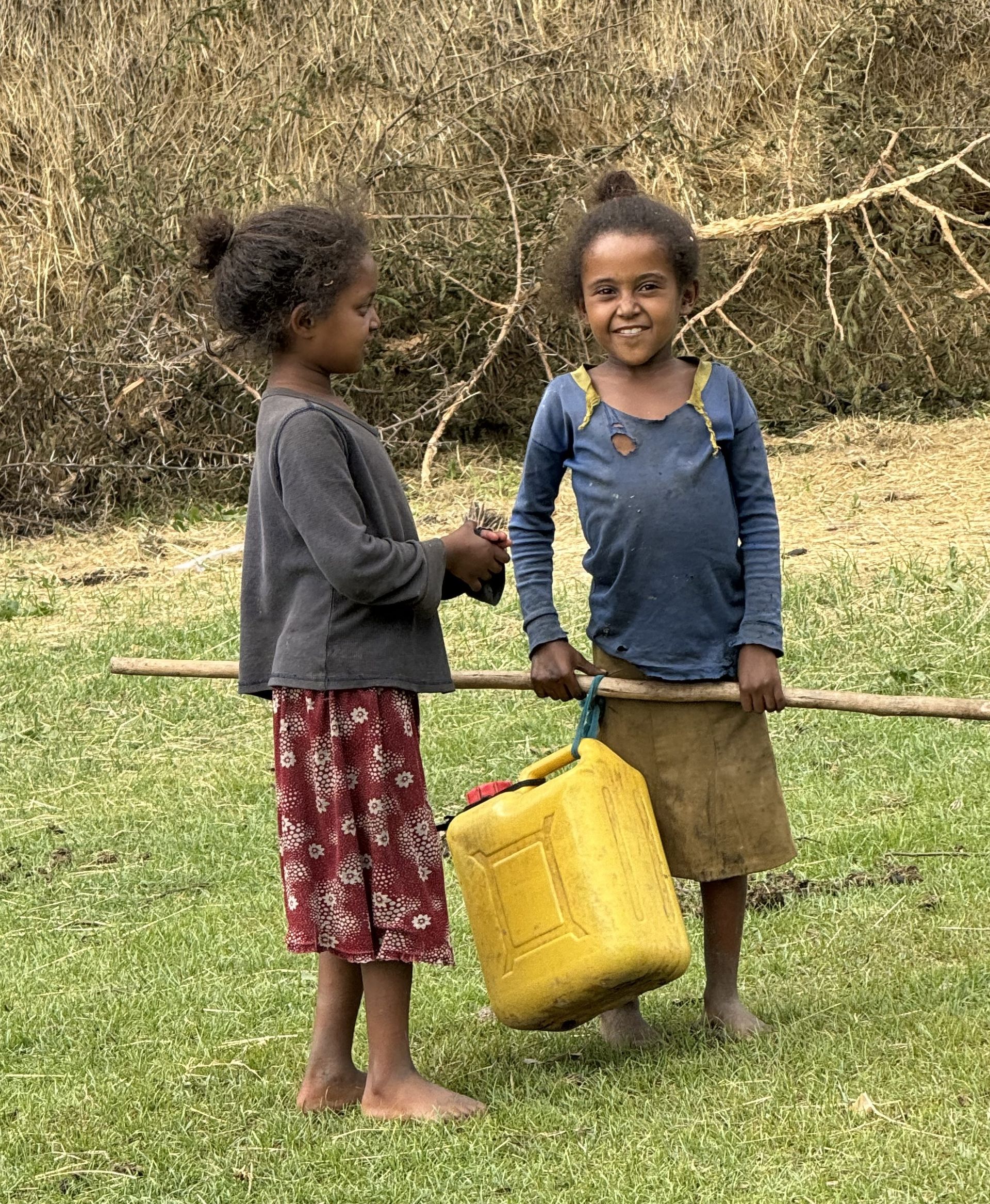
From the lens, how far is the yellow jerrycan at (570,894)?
2.73m

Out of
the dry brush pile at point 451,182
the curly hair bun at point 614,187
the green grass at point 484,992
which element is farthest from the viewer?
the dry brush pile at point 451,182

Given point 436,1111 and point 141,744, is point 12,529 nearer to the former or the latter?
point 141,744

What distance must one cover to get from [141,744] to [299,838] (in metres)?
3.01

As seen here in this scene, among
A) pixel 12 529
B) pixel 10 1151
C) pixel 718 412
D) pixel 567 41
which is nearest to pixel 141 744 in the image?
pixel 10 1151

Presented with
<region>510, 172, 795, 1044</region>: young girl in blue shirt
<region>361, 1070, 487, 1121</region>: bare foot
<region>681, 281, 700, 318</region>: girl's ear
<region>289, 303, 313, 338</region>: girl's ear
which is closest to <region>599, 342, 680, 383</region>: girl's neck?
<region>510, 172, 795, 1044</region>: young girl in blue shirt

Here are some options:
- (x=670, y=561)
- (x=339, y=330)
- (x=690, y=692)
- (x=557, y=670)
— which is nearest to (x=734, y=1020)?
(x=690, y=692)

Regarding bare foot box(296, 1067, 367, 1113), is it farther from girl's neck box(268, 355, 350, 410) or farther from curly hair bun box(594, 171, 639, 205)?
curly hair bun box(594, 171, 639, 205)

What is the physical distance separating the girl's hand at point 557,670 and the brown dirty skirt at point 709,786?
110 millimetres

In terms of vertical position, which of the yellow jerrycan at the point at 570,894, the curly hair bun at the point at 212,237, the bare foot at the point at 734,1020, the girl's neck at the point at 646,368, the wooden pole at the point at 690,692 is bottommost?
the bare foot at the point at 734,1020

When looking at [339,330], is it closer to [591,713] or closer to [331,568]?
[331,568]

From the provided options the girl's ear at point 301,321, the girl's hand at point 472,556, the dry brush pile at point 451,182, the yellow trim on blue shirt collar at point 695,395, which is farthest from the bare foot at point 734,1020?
the dry brush pile at point 451,182

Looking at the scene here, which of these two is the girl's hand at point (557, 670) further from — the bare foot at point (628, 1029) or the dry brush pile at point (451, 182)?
the dry brush pile at point (451, 182)

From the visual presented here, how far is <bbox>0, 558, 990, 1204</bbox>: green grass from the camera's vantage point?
254 centimetres

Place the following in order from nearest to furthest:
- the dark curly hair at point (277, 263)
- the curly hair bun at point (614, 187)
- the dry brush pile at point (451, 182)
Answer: the dark curly hair at point (277, 263) → the curly hair bun at point (614, 187) → the dry brush pile at point (451, 182)
